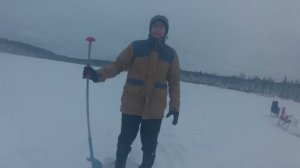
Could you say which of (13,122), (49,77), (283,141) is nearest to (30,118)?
(13,122)

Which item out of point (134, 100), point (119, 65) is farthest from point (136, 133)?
point (119, 65)

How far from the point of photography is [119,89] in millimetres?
13203

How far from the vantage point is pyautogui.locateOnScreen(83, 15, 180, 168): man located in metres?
6.13

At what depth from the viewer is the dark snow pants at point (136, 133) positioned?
6289mm

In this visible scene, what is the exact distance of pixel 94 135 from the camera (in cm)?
774

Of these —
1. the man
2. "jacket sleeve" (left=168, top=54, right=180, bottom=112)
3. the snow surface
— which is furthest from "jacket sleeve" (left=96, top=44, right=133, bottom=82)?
the snow surface

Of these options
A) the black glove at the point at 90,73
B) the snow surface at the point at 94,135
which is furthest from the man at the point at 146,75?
the snow surface at the point at 94,135

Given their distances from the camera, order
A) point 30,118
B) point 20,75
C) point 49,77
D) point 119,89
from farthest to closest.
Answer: point 119,89 < point 49,77 < point 20,75 < point 30,118

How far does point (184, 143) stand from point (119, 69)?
275cm

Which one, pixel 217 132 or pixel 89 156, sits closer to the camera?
pixel 89 156

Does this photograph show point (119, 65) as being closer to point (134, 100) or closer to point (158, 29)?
point (134, 100)

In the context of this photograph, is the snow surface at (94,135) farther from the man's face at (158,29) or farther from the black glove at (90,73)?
the man's face at (158,29)

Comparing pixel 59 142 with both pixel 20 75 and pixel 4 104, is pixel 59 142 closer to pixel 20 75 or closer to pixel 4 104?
pixel 4 104

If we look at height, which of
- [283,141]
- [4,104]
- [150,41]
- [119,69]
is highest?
[150,41]
